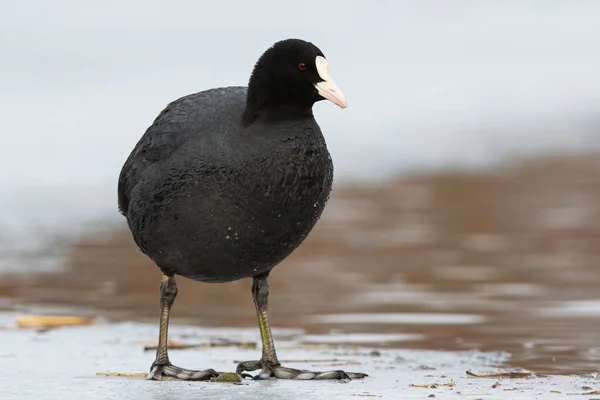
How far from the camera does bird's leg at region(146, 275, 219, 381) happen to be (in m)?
6.15

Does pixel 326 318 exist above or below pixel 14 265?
below

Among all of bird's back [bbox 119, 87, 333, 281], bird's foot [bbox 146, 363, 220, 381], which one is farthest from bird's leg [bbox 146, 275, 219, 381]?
bird's back [bbox 119, 87, 333, 281]

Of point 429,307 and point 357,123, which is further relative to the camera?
point 357,123

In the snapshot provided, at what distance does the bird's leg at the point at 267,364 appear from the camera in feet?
20.1

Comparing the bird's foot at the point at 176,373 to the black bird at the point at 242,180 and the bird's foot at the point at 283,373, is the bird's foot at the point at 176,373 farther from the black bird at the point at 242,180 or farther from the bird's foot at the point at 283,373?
the bird's foot at the point at 283,373

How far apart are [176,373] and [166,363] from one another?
0.39 feet

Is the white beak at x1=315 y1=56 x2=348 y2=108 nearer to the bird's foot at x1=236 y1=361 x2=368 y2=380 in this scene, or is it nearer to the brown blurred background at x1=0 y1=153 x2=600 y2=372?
the bird's foot at x1=236 y1=361 x2=368 y2=380

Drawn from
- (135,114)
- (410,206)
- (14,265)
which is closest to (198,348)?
(14,265)

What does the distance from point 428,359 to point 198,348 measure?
4.35 feet

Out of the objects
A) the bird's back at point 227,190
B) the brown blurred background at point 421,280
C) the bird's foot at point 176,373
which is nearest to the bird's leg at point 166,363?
the bird's foot at point 176,373

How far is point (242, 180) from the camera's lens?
19.5 ft

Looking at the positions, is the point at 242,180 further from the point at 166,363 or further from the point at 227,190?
the point at 166,363

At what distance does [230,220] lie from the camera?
19.6 ft

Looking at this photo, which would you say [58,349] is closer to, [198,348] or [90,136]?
[198,348]
